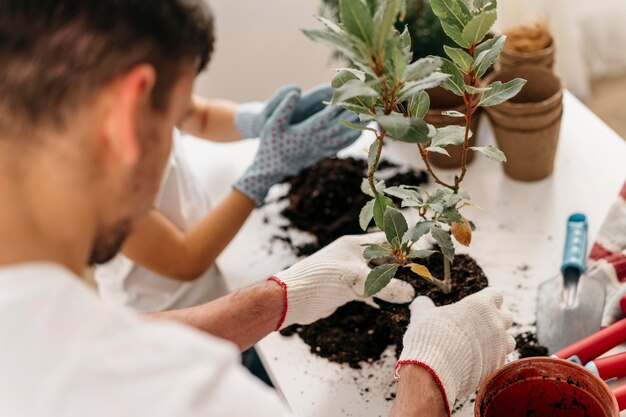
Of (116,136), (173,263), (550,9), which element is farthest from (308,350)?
(550,9)

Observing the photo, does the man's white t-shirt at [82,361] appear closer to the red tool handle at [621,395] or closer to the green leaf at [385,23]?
the green leaf at [385,23]

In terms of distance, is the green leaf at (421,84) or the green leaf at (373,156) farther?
the green leaf at (373,156)

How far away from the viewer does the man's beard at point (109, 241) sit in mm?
744

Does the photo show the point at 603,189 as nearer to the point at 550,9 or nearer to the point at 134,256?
the point at 134,256

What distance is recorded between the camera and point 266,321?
1.11 metres

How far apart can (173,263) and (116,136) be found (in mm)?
704

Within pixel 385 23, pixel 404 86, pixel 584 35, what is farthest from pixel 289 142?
pixel 584 35

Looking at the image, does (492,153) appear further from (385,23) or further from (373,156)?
(385,23)

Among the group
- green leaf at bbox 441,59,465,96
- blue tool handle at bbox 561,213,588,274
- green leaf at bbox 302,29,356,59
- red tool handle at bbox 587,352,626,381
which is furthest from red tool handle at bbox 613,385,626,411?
green leaf at bbox 302,29,356,59

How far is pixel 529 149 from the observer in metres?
1.37

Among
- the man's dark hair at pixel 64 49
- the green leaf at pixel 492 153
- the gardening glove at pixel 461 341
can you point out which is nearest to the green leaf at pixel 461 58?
the green leaf at pixel 492 153

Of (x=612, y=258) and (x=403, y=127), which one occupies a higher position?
(x=403, y=127)

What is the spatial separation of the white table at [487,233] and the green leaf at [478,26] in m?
0.47

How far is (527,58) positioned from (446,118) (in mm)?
258
